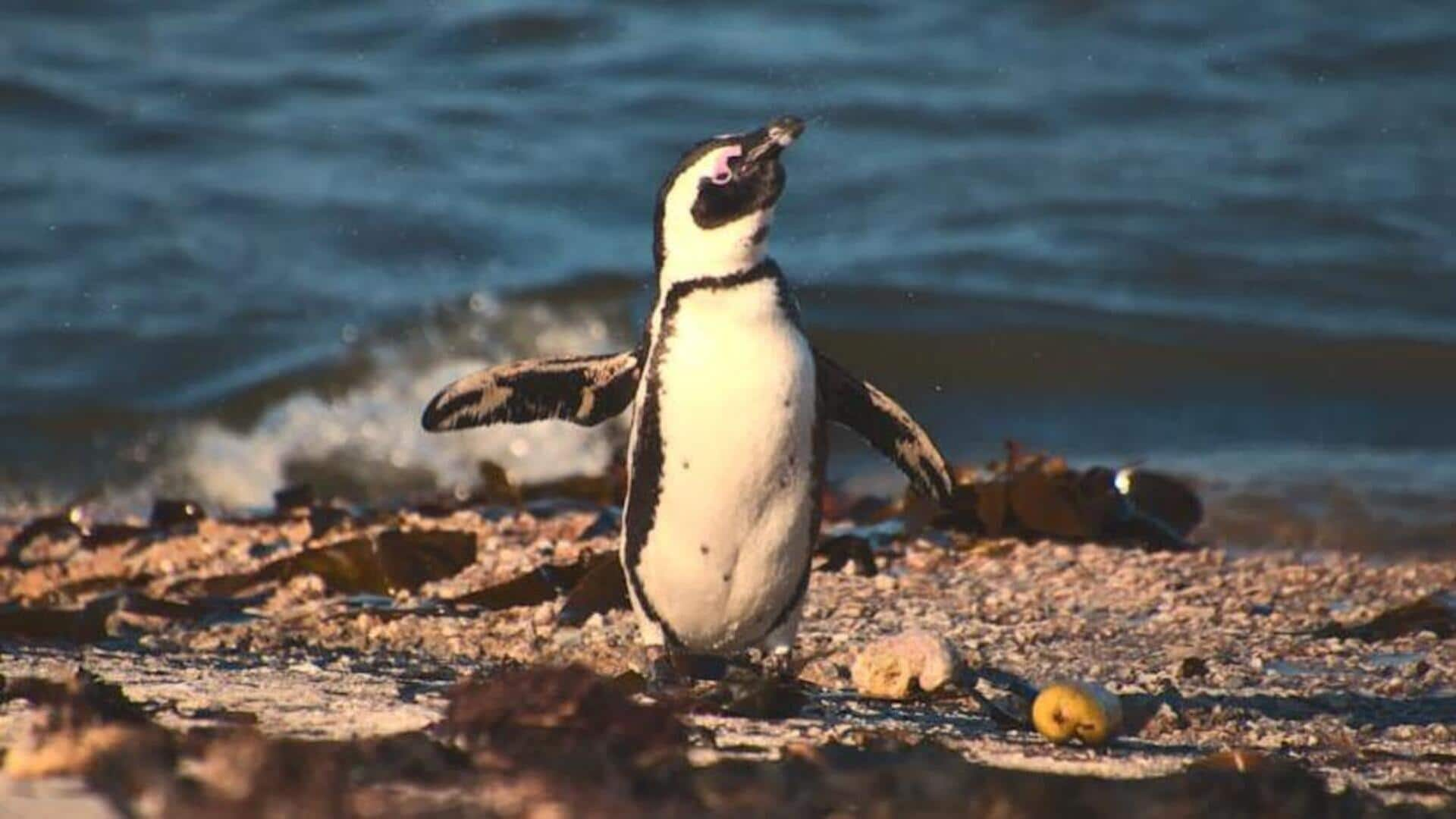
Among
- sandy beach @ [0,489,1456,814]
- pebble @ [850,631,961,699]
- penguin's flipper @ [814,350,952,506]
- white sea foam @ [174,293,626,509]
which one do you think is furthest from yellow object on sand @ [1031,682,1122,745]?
white sea foam @ [174,293,626,509]

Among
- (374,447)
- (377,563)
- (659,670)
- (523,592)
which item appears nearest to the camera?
(659,670)

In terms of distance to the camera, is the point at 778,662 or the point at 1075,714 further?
the point at 778,662

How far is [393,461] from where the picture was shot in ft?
29.7

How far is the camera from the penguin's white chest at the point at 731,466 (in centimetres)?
423

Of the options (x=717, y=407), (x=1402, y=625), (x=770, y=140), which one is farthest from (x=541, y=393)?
(x=1402, y=625)

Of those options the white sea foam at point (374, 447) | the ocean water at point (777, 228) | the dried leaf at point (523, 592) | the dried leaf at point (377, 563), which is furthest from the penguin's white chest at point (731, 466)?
the white sea foam at point (374, 447)

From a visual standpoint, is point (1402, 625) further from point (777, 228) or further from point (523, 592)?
point (777, 228)

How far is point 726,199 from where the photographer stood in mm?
4164

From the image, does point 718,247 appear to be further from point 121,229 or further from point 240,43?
point 240,43

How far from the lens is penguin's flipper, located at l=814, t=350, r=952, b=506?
14.8ft

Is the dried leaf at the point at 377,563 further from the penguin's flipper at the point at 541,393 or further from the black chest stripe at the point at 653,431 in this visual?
the black chest stripe at the point at 653,431

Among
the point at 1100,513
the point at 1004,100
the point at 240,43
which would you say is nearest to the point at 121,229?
the point at 240,43

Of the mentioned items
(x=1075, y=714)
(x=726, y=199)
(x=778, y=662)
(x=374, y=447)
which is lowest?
(x=374, y=447)

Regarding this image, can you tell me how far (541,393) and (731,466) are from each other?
460 mm
